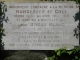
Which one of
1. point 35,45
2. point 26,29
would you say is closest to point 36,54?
point 35,45

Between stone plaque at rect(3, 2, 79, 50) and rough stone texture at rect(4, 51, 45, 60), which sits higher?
stone plaque at rect(3, 2, 79, 50)

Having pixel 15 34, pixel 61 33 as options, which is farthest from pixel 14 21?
pixel 61 33

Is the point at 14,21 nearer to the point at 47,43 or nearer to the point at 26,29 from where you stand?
the point at 26,29

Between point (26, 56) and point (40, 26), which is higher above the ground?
point (40, 26)

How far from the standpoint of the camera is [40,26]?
18.9ft

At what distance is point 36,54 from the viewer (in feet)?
19.1

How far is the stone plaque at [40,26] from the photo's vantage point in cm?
576

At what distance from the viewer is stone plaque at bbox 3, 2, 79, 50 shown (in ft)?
18.9

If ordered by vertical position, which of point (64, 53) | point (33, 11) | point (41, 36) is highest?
point (33, 11)

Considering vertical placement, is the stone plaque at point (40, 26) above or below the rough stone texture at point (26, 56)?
above

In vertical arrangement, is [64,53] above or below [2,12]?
below

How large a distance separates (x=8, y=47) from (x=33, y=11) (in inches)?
39.0

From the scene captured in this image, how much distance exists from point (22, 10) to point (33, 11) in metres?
0.25

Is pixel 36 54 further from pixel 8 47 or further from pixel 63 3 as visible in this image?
pixel 63 3
